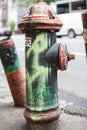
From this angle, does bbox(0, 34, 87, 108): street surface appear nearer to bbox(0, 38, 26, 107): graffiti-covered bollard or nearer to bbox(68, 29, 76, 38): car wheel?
bbox(0, 38, 26, 107): graffiti-covered bollard

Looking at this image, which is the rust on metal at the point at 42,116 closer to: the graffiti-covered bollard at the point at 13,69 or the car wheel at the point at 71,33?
the graffiti-covered bollard at the point at 13,69

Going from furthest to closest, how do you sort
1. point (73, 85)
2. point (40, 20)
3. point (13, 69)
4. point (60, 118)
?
point (73, 85)
point (13, 69)
point (60, 118)
point (40, 20)

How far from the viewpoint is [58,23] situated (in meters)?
3.01

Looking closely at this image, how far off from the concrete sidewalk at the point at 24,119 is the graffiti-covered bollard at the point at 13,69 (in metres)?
0.14

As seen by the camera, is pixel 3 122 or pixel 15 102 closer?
pixel 3 122

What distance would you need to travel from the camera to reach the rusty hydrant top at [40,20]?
2954 mm

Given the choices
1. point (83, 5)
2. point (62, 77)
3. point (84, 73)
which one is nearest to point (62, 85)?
point (62, 77)

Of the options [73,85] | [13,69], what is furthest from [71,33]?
[13,69]

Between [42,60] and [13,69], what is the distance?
2.80 ft

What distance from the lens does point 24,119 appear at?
3441mm

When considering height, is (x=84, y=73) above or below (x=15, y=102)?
below

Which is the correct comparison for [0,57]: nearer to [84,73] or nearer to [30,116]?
[30,116]

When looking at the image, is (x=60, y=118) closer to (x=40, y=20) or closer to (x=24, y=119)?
(x=24, y=119)

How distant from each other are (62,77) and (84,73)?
0.70 meters
